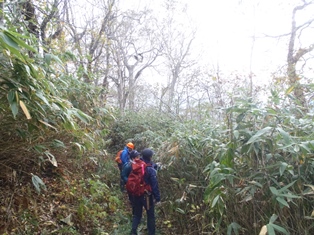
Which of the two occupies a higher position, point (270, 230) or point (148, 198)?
point (270, 230)

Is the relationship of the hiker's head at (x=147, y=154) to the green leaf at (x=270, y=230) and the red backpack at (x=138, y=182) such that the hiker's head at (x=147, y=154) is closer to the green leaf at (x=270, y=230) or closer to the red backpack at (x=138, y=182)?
the red backpack at (x=138, y=182)

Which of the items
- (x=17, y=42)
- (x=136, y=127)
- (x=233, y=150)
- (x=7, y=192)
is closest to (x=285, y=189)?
(x=233, y=150)

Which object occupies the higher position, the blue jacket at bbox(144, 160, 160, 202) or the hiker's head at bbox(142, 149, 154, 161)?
the hiker's head at bbox(142, 149, 154, 161)

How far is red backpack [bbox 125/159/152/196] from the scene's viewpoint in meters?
4.51

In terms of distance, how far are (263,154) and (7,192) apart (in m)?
3.09

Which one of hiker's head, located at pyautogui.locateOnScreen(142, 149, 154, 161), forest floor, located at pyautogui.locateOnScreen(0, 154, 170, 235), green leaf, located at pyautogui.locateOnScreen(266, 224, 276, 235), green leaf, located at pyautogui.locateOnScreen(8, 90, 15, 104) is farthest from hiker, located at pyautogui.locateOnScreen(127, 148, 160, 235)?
green leaf, located at pyautogui.locateOnScreen(8, 90, 15, 104)

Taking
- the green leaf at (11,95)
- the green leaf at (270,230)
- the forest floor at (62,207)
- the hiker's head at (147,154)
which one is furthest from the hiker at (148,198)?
the green leaf at (11,95)

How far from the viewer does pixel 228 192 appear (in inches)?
116

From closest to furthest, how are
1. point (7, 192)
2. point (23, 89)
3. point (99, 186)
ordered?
1. point (23, 89)
2. point (7, 192)
3. point (99, 186)

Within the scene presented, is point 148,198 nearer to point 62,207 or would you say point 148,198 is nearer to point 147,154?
point 147,154

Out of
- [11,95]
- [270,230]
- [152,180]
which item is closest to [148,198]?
[152,180]

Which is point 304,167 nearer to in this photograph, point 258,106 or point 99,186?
point 258,106

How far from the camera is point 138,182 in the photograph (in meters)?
4.52

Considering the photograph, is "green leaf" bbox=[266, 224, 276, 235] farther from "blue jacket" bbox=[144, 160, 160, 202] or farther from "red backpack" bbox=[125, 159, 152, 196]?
"red backpack" bbox=[125, 159, 152, 196]
